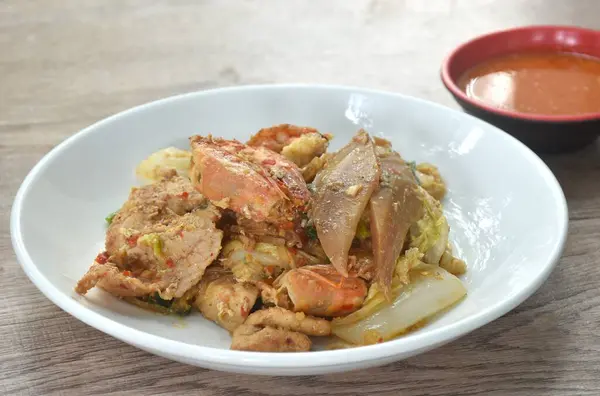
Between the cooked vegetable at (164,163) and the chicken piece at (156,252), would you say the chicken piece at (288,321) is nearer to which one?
the chicken piece at (156,252)

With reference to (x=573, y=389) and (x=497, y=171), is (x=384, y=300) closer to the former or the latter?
(x=573, y=389)

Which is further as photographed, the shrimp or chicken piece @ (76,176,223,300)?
the shrimp

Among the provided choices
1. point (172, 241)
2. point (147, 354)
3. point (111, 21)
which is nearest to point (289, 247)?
point (172, 241)

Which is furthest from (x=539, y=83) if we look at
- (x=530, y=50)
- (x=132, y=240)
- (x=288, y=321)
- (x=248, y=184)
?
(x=132, y=240)

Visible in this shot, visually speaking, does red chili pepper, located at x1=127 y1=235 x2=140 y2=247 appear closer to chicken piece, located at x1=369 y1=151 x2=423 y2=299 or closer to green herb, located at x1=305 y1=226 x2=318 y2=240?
green herb, located at x1=305 y1=226 x2=318 y2=240

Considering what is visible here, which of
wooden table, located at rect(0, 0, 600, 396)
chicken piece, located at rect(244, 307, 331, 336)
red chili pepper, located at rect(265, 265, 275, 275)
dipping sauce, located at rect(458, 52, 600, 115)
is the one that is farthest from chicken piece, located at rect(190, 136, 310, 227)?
dipping sauce, located at rect(458, 52, 600, 115)

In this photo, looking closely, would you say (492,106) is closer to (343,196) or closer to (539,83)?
(539,83)
